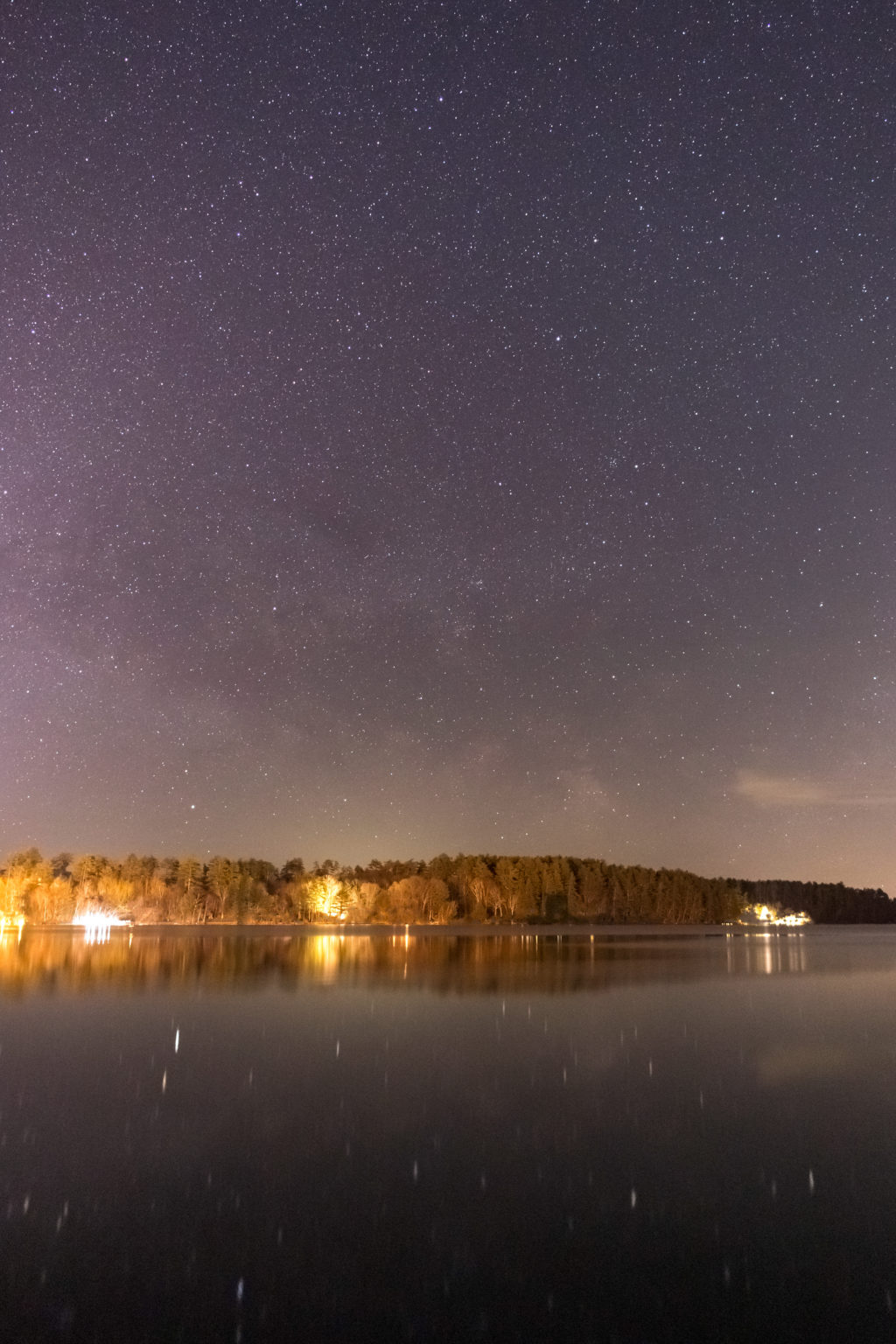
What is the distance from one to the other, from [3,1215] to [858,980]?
50427 mm

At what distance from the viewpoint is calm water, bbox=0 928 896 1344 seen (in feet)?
32.6

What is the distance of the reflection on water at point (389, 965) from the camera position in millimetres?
47156

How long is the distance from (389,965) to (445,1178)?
47.7 meters

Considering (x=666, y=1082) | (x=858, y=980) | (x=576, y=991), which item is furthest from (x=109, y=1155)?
(x=858, y=980)

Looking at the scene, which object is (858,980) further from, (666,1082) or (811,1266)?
Result: (811,1266)

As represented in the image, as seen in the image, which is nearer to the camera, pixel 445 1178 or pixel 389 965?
pixel 445 1178

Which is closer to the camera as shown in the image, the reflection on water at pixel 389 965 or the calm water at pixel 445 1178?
the calm water at pixel 445 1178

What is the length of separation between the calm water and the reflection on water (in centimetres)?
1512

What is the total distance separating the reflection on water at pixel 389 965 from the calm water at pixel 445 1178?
1512 cm

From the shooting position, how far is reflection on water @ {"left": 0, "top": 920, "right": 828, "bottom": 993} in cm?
4716

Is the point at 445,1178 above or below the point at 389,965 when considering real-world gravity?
above

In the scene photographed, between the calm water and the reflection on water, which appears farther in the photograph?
the reflection on water

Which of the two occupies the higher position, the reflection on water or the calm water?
the calm water

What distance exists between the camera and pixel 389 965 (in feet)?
198
